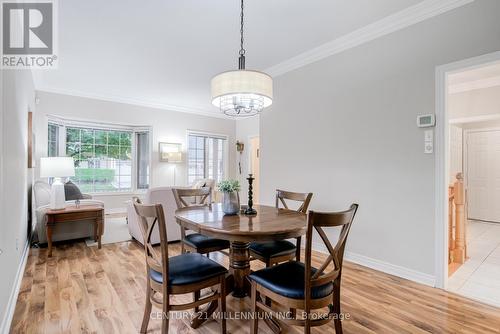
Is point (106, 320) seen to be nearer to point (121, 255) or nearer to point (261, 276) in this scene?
point (261, 276)

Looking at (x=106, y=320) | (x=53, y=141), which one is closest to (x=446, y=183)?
(x=106, y=320)

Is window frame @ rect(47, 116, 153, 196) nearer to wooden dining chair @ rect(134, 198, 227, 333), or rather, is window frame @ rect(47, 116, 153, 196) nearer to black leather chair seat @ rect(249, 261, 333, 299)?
wooden dining chair @ rect(134, 198, 227, 333)

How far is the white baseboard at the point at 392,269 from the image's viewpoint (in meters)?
2.53

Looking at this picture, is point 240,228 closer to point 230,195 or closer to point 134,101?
point 230,195

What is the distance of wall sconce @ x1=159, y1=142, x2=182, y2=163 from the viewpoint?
6.37 meters

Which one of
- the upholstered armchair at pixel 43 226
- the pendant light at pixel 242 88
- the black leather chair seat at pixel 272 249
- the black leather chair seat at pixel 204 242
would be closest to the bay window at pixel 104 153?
the upholstered armchair at pixel 43 226

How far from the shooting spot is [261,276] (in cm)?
162

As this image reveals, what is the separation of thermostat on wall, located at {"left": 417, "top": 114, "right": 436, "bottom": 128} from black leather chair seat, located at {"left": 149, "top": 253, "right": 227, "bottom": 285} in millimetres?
2333

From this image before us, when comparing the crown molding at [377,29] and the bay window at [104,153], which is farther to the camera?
the bay window at [104,153]

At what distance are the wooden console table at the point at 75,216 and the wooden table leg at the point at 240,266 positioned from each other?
2338 millimetres

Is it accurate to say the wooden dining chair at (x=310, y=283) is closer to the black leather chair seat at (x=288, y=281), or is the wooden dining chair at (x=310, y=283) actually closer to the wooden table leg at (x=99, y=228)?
the black leather chair seat at (x=288, y=281)

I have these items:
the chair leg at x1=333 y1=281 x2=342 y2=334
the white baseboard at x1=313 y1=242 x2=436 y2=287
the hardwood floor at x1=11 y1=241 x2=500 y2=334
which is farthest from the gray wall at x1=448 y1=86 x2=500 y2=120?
the chair leg at x1=333 y1=281 x2=342 y2=334

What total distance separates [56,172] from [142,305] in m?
2.61

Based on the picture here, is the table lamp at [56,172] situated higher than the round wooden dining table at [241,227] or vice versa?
the table lamp at [56,172]
